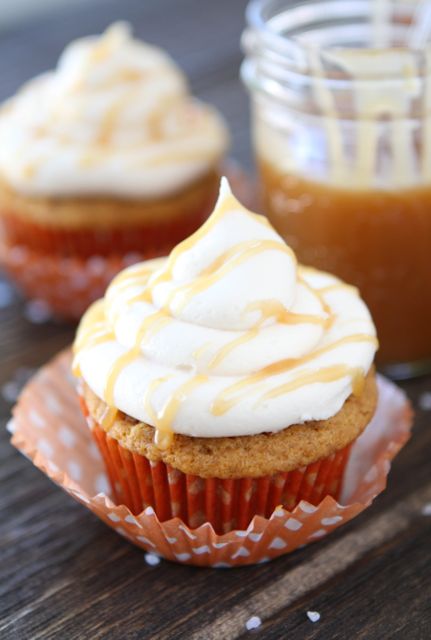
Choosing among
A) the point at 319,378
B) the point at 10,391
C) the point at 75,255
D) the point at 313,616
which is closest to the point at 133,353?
the point at 319,378

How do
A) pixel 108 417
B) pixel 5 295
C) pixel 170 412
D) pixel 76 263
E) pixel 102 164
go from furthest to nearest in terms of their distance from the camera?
pixel 5 295, pixel 76 263, pixel 102 164, pixel 108 417, pixel 170 412

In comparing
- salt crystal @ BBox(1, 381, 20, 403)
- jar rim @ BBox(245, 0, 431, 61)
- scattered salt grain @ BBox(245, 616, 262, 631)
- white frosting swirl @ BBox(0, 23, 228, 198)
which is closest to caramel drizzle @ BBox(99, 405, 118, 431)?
scattered salt grain @ BBox(245, 616, 262, 631)

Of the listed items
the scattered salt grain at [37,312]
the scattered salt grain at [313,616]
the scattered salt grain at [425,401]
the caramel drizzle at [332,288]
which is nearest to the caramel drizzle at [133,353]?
the caramel drizzle at [332,288]

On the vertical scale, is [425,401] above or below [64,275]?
below

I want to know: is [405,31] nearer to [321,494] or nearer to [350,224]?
[350,224]

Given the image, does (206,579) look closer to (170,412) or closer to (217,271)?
(170,412)

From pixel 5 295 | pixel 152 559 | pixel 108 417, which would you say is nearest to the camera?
pixel 108 417

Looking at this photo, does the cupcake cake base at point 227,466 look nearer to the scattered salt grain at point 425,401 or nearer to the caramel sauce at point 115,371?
the caramel sauce at point 115,371
